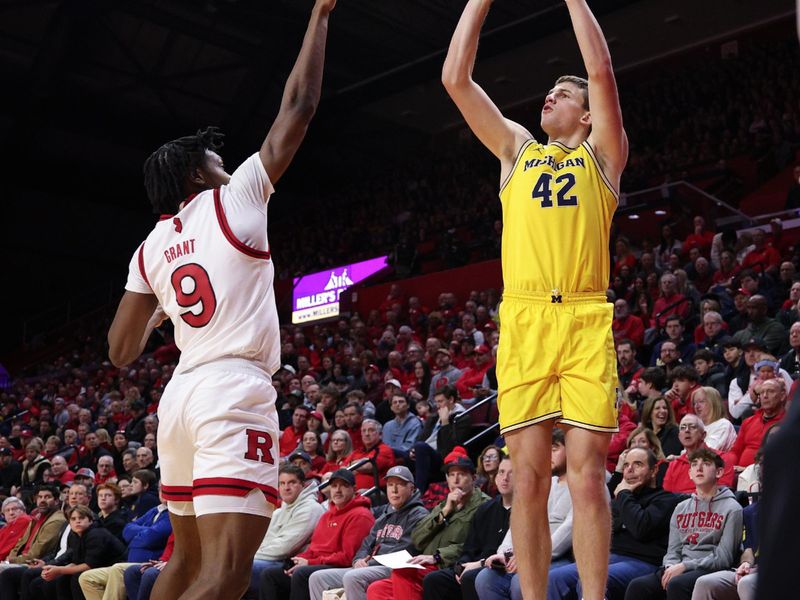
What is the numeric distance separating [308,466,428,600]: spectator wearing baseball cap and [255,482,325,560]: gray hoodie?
0.70 m

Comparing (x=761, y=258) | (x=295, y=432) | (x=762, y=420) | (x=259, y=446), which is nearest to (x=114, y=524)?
(x=295, y=432)

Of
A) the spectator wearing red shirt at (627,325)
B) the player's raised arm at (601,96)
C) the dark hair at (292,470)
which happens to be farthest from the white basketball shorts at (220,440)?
the spectator wearing red shirt at (627,325)

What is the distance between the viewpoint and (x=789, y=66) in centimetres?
1838

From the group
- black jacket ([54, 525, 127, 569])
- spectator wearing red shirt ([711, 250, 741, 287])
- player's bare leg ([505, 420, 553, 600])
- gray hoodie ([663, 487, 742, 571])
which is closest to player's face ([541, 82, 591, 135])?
player's bare leg ([505, 420, 553, 600])

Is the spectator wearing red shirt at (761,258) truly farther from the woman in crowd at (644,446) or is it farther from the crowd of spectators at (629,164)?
the woman in crowd at (644,446)

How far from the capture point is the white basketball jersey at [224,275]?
10.4 ft

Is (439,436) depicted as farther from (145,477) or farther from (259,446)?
(259,446)

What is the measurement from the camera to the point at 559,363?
3543 mm

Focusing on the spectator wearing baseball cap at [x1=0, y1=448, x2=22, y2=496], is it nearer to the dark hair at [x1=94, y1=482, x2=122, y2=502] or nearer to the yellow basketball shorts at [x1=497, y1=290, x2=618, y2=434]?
the dark hair at [x1=94, y1=482, x2=122, y2=502]

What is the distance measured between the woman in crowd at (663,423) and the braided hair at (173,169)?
5382 millimetres

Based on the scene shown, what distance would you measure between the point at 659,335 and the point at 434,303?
689 cm

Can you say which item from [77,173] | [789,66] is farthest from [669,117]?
[77,173]

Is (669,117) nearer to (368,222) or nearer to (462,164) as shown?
(462,164)

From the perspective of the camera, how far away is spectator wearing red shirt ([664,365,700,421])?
8.59m
